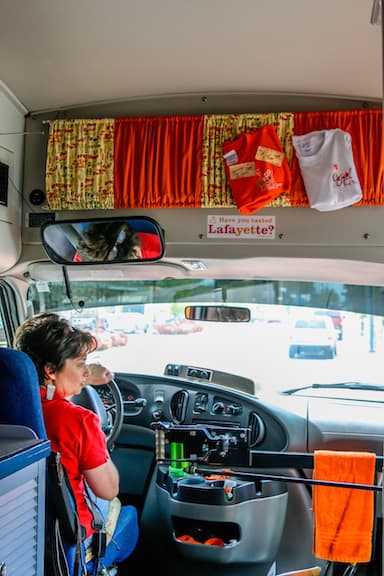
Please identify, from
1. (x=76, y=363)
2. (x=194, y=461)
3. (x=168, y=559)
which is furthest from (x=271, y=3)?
(x=168, y=559)

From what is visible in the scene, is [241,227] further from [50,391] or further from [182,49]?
[50,391]

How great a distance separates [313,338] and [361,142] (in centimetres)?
165

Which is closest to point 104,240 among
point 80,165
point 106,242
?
point 106,242

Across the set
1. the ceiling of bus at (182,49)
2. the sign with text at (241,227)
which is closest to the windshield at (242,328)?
the sign with text at (241,227)

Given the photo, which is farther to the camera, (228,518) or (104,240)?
(228,518)

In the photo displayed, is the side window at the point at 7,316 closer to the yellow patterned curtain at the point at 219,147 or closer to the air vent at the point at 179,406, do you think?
the air vent at the point at 179,406

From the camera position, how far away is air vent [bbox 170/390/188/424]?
150 inches

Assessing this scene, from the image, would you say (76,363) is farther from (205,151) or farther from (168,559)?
(168,559)

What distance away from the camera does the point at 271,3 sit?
2.02 m

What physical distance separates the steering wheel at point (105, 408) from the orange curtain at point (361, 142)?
1.72m

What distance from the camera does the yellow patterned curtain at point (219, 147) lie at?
2.71 metres

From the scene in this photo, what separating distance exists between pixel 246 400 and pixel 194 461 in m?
0.62

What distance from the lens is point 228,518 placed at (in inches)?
129

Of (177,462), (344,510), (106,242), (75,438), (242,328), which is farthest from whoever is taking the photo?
(242,328)
